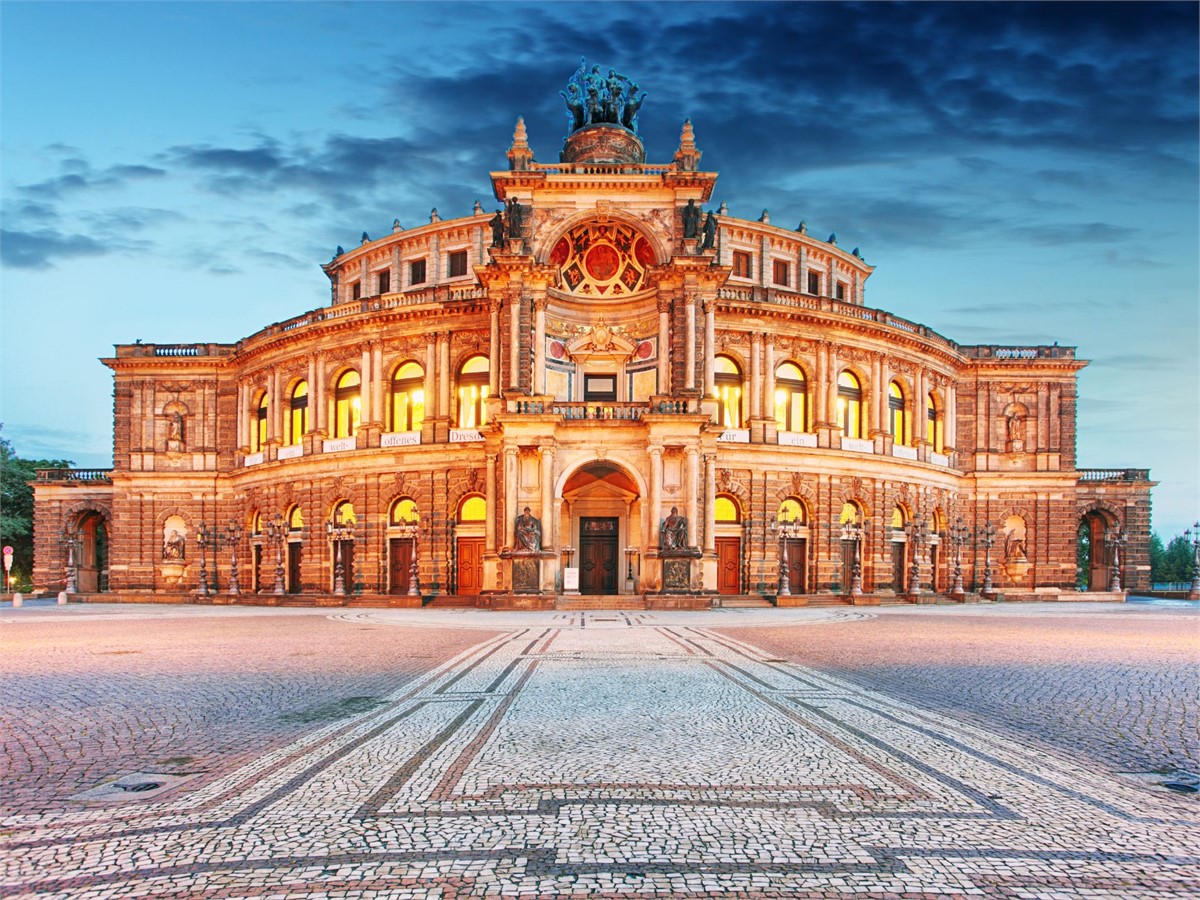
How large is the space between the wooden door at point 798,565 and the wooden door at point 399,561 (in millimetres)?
21320

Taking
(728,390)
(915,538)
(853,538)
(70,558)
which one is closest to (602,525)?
(728,390)

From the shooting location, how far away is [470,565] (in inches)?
1859

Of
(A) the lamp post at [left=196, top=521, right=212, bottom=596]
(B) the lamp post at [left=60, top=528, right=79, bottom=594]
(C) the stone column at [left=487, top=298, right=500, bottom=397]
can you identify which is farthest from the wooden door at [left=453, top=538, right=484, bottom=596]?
(B) the lamp post at [left=60, top=528, right=79, bottom=594]

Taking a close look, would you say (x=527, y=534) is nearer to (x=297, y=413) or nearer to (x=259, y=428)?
(x=297, y=413)

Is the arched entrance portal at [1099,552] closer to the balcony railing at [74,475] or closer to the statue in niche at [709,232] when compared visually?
the statue in niche at [709,232]

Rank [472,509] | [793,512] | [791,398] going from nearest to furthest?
[472,509] < [793,512] < [791,398]

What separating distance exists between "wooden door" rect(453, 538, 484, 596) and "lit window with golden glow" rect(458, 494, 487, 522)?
117 centimetres

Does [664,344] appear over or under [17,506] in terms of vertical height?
over

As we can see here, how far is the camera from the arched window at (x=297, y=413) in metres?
53.4

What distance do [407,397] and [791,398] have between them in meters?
22.2

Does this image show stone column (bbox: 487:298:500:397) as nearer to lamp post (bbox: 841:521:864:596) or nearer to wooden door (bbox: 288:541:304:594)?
wooden door (bbox: 288:541:304:594)

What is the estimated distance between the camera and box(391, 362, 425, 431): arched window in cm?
4959

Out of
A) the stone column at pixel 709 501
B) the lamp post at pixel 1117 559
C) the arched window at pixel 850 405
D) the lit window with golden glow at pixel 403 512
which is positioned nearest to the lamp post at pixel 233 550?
the lit window with golden glow at pixel 403 512

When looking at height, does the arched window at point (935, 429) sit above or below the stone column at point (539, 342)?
below
